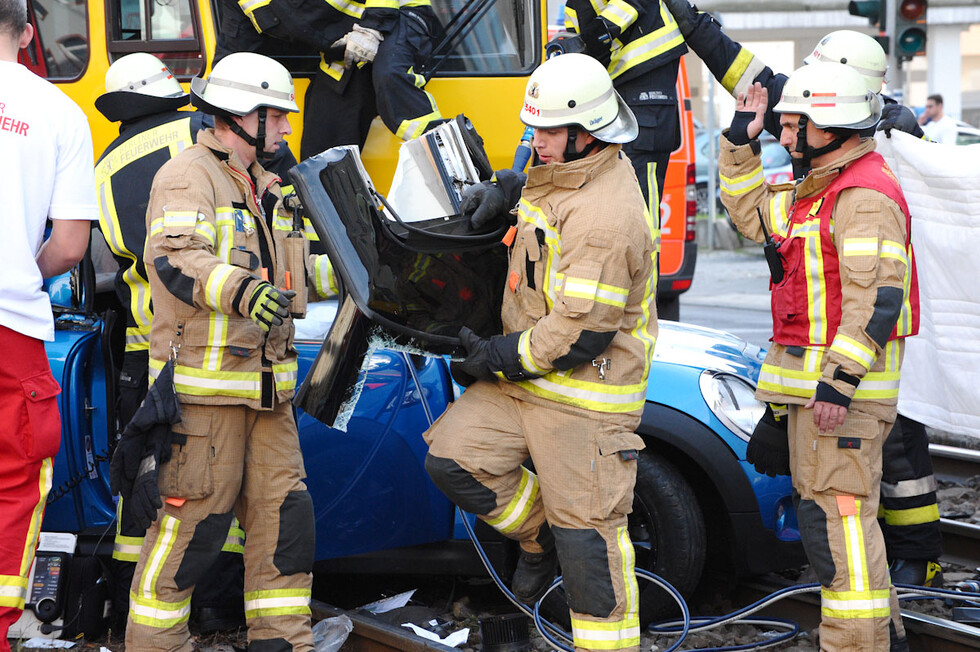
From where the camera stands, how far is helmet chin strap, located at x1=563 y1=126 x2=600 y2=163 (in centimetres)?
363

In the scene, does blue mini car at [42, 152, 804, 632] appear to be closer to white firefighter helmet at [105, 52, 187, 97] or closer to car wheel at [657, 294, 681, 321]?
white firefighter helmet at [105, 52, 187, 97]

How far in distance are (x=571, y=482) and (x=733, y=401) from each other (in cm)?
100

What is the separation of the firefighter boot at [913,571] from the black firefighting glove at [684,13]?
232 cm

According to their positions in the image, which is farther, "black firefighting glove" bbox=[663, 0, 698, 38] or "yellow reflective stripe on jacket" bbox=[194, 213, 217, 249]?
"black firefighting glove" bbox=[663, 0, 698, 38]

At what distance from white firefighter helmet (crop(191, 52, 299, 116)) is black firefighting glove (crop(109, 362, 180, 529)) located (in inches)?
34.4

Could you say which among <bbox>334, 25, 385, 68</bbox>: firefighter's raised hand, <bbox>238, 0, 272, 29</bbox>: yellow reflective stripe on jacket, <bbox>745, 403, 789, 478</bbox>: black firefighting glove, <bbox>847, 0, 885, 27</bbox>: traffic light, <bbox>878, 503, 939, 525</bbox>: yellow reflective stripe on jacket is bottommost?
<bbox>878, 503, 939, 525</bbox>: yellow reflective stripe on jacket

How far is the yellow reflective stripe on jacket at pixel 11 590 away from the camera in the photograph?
128 inches

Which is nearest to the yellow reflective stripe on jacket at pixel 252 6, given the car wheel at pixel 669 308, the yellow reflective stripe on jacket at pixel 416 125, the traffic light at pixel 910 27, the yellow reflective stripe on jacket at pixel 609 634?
the yellow reflective stripe on jacket at pixel 416 125

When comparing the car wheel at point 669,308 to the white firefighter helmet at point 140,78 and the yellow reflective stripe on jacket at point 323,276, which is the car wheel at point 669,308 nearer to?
the yellow reflective stripe on jacket at point 323,276

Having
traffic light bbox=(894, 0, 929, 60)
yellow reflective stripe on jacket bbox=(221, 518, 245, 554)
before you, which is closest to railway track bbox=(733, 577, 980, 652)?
yellow reflective stripe on jacket bbox=(221, 518, 245, 554)

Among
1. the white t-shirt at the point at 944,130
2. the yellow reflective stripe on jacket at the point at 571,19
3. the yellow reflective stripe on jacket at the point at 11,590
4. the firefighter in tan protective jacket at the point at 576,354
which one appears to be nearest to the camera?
the yellow reflective stripe on jacket at the point at 11,590

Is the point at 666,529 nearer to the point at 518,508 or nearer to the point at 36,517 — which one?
the point at 518,508

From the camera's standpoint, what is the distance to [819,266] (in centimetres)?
391

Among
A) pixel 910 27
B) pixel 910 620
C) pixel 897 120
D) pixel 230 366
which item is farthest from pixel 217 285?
pixel 910 27
